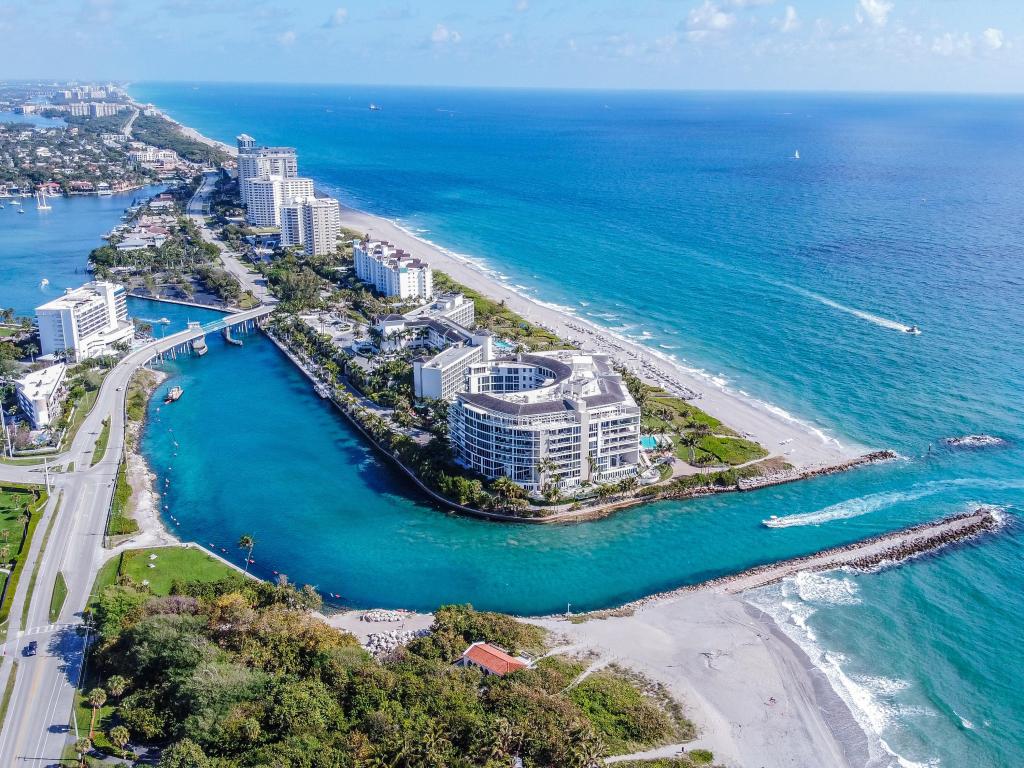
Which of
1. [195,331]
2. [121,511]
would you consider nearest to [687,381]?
[121,511]

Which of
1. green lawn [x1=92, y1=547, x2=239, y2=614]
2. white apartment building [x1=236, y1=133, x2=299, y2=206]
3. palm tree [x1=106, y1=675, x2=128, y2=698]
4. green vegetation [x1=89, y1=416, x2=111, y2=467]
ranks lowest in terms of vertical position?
green lawn [x1=92, y1=547, x2=239, y2=614]

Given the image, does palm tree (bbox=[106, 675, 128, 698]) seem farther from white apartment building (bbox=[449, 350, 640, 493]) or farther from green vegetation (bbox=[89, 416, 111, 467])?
green vegetation (bbox=[89, 416, 111, 467])

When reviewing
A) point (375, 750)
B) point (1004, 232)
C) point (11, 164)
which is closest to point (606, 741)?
point (375, 750)

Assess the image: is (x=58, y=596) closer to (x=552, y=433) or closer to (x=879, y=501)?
(x=552, y=433)

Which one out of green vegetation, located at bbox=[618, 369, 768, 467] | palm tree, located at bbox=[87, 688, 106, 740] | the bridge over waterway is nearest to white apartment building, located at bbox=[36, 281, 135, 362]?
the bridge over waterway

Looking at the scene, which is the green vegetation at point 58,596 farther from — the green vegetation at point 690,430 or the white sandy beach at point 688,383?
the white sandy beach at point 688,383

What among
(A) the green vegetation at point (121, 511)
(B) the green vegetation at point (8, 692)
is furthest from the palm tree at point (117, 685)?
(A) the green vegetation at point (121, 511)
